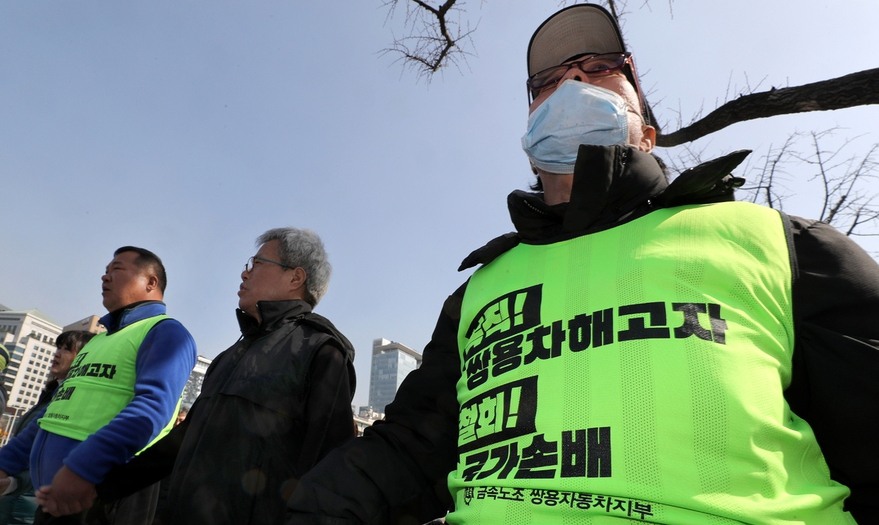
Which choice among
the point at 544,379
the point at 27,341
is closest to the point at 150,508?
the point at 544,379

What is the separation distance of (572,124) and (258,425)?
2.02m

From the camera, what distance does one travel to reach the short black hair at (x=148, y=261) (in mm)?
4413

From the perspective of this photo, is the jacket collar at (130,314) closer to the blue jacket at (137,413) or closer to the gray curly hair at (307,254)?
the blue jacket at (137,413)

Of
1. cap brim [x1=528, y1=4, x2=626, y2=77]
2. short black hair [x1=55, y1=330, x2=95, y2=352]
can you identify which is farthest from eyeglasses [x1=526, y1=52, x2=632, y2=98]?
short black hair [x1=55, y1=330, x2=95, y2=352]

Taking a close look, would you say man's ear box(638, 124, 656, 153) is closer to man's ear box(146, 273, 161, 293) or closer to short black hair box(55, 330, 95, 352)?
man's ear box(146, 273, 161, 293)

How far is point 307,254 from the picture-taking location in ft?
12.0

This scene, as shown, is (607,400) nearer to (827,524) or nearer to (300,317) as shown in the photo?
(827,524)

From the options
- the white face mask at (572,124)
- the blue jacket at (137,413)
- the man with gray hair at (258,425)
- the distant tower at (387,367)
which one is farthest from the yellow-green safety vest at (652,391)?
the distant tower at (387,367)

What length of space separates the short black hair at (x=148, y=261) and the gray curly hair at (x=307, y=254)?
1.25 m

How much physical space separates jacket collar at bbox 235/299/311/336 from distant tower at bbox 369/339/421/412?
386ft

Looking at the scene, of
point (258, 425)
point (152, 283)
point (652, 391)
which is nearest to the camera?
point (652, 391)

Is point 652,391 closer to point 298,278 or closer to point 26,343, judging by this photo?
point 298,278

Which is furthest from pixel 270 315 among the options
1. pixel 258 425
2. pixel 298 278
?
pixel 258 425

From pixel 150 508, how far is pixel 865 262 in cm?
389
